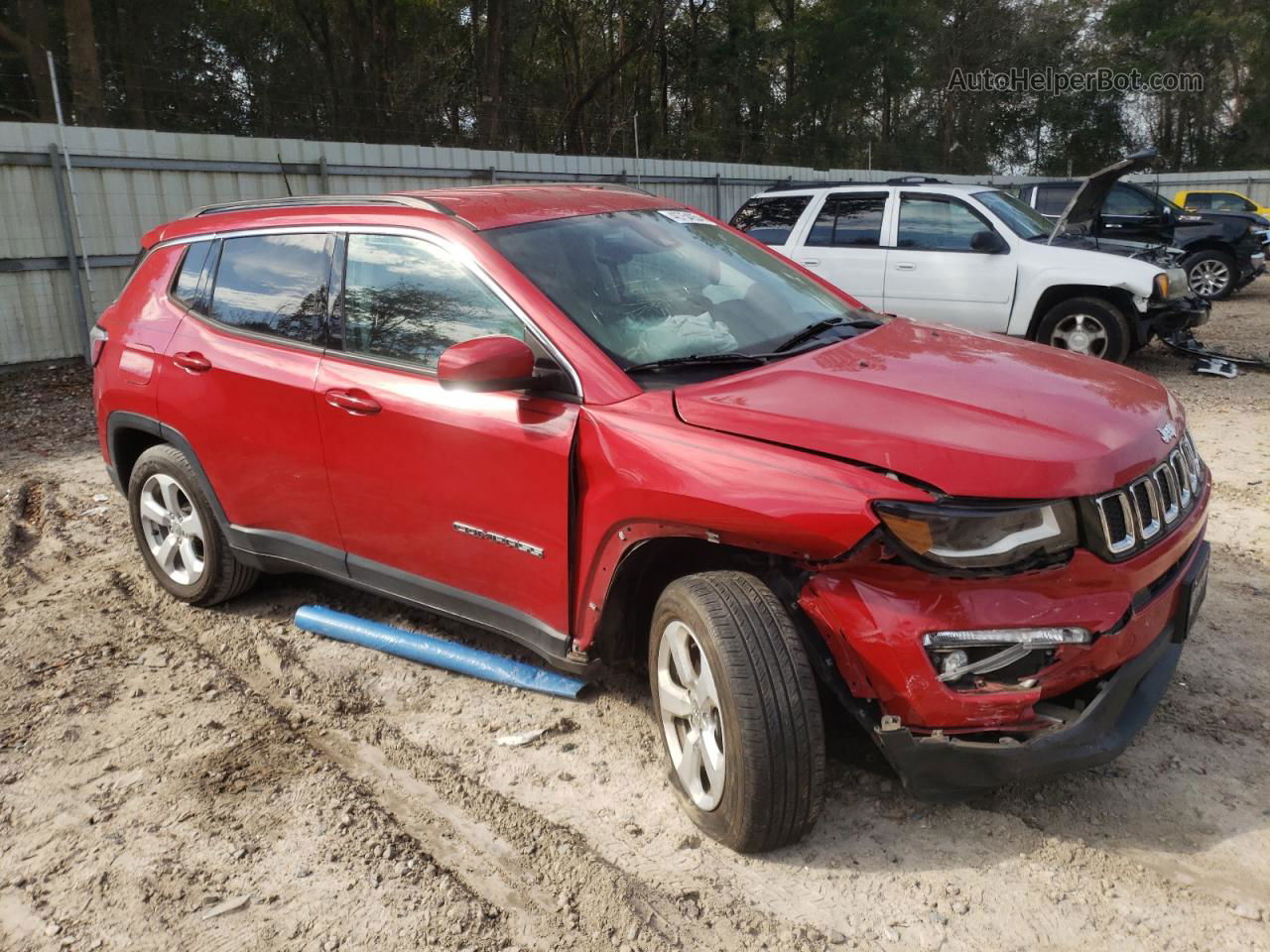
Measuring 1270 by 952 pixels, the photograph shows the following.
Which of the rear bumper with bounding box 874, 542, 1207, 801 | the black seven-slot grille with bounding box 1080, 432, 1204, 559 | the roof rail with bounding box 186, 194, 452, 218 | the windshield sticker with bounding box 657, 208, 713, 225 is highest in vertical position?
the roof rail with bounding box 186, 194, 452, 218

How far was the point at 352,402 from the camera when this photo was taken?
11.6 feet

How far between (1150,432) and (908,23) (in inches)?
1766

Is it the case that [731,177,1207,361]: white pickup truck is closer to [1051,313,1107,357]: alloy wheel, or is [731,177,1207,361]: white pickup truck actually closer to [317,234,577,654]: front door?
[1051,313,1107,357]: alloy wheel

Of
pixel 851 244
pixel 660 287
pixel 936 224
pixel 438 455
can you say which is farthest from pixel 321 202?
pixel 936 224

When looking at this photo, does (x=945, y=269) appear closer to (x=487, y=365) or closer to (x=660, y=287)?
(x=660, y=287)

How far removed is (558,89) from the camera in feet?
120

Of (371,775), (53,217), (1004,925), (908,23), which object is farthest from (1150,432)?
(908,23)

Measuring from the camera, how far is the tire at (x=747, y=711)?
2.54m

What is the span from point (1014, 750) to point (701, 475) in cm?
103

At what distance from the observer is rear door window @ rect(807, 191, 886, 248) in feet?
31.3

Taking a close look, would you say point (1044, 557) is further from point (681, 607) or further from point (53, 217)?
point (53, 217)

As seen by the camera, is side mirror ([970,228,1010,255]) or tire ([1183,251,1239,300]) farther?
tire ([1183,251,1239,300])

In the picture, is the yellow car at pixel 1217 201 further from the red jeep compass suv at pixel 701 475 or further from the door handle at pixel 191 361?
the door handle at pixel 191 361

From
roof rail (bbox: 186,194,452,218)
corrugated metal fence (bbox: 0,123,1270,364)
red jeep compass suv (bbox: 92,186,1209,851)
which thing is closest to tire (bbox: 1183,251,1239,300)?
corrugated metal fence (bbox: 0,123,1270,364)
